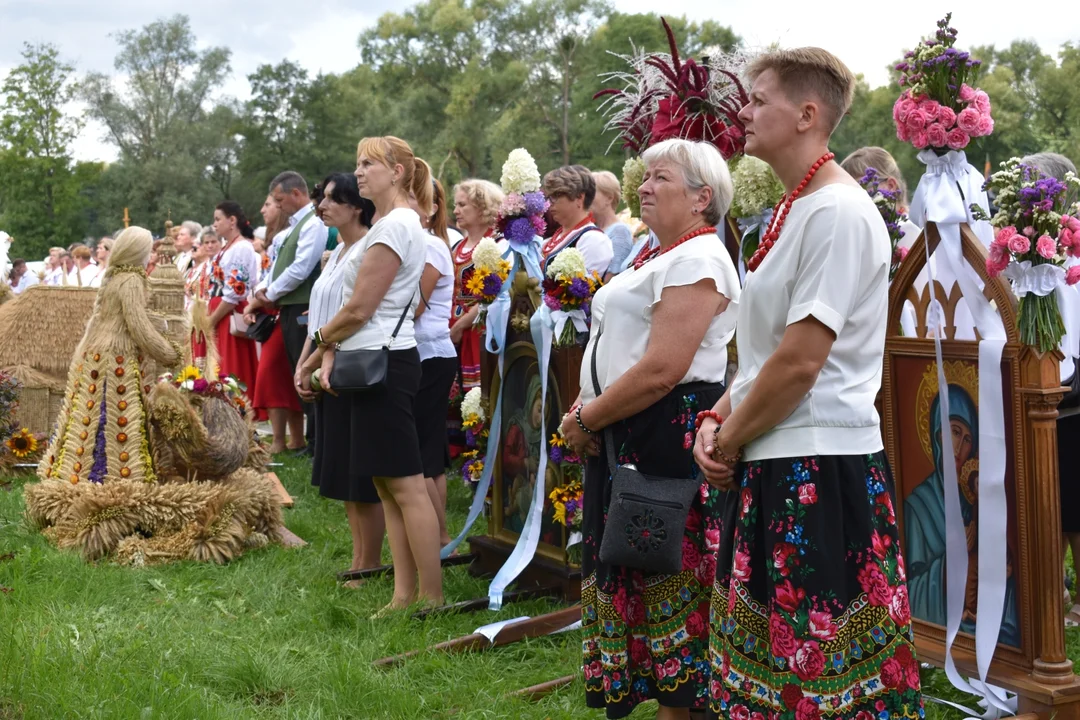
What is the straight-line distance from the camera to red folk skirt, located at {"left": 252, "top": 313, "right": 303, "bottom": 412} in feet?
29.6

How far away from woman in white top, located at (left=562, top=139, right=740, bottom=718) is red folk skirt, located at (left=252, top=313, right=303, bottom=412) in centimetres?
615

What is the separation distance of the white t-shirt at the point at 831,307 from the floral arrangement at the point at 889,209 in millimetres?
1842

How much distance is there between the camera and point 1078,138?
33.7 m

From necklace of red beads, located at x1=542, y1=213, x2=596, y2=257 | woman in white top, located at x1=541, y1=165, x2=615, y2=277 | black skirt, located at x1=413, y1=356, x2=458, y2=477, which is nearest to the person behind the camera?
black skirt, located at x1=413, y1=356, x2=458, y2=477

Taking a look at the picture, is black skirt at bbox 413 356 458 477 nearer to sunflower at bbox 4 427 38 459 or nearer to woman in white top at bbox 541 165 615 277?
woman in white top at bbox 541 165 615 277

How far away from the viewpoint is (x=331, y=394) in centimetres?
489

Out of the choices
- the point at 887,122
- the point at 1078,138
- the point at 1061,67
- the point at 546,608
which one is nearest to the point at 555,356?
the point at 546,608

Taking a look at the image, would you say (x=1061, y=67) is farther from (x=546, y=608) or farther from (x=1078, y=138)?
(x=546, y=608)

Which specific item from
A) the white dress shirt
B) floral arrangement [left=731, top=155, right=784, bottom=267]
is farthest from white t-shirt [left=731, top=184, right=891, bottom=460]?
the white dress shirt

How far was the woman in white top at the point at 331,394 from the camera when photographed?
16.1ft

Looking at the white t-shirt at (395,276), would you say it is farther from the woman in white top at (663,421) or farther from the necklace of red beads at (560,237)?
the woman in white top at (663,421)

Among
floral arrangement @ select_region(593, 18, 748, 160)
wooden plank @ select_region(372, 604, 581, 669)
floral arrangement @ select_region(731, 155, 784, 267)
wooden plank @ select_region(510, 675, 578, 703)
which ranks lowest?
wooden plank @ select_region(510, 675, 578, 703)

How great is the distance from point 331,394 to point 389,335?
0.40 m

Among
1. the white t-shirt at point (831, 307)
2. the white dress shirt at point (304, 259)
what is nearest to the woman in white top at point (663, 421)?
the white t-shirt at point (831, 307)
